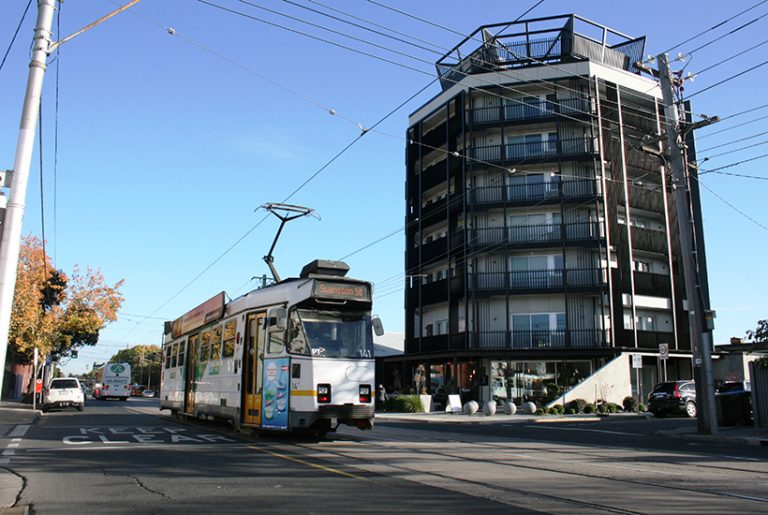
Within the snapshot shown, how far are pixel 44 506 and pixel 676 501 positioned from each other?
7.20m

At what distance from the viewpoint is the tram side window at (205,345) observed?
1788 cm

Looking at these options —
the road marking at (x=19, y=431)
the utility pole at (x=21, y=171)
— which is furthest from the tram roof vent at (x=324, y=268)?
the road marking at (x=19, y=431)

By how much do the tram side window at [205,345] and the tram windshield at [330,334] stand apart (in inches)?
219

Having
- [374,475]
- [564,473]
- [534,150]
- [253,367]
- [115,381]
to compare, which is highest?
[534,150]

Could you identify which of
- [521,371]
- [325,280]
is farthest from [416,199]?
[325,280]

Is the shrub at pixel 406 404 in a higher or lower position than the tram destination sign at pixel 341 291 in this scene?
lower

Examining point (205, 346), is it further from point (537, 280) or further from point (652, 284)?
point (652, 284)

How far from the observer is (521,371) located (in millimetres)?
36250

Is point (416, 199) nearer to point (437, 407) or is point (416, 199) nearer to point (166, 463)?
point (437, 407)

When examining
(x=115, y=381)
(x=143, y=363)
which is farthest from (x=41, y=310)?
(x=143, y=363)

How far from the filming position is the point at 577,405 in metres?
30.0

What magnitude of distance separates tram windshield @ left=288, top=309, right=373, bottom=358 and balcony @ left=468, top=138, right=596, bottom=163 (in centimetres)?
2400

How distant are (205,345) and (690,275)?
14500mm

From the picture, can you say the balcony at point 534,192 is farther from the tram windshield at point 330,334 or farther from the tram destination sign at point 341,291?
the tram windshield at point 330,334
